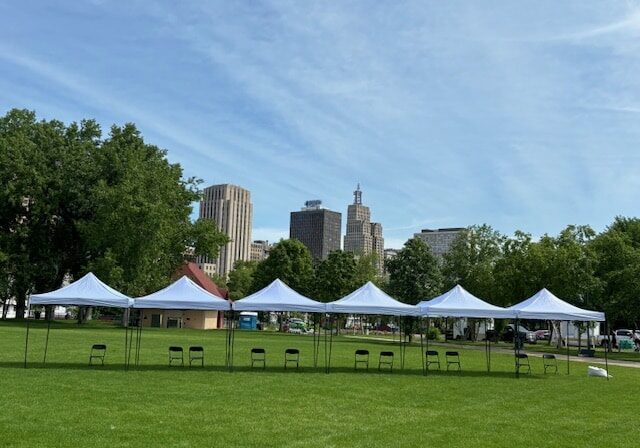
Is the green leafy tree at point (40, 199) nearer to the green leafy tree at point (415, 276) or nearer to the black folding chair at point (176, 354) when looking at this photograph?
the green leafy tree at point (415, 276)

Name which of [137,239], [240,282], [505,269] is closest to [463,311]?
[505,269]

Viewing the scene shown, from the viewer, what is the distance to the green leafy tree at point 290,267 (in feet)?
235

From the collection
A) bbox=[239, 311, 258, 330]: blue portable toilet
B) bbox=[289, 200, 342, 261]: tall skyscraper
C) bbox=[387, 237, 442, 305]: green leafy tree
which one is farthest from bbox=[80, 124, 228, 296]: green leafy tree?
bbox=[289, 200, 342, 261]: tall skyscraper

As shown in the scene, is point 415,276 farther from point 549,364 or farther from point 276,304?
point 276,304

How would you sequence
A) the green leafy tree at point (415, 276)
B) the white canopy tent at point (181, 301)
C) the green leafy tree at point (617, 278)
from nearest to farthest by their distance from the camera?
the white canopy tent at point (181, 301) < the green leafy tree at point (617, 278) < the green leafy tree at point (415, 276)

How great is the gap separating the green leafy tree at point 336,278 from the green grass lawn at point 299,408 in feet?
151

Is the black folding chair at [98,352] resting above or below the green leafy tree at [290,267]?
below

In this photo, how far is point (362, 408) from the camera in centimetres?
1327

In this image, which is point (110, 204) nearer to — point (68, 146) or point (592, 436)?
point (68, 146)

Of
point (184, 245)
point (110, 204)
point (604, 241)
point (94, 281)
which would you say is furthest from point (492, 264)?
point (94, 281)

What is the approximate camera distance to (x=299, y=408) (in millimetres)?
12883

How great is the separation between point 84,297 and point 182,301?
10.1ft

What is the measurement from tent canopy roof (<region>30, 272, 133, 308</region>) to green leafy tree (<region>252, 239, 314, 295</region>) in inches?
1969

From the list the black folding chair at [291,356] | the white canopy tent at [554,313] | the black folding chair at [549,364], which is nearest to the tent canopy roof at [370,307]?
the black folding chair at [291,356]
